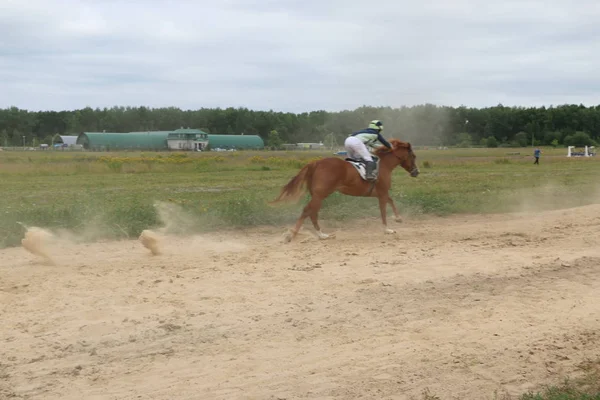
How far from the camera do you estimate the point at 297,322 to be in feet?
26.7

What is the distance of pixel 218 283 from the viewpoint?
9.66 metres

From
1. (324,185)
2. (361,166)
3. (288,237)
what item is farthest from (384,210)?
(288,237)

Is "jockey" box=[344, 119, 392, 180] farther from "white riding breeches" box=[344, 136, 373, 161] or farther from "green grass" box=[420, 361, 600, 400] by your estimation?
"green grass" box=[420, 361, 600, 400]

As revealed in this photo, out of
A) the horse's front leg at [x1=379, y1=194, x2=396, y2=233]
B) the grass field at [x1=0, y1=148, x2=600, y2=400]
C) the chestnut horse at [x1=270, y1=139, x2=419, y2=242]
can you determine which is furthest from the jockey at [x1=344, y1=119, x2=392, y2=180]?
the grass field at [x1=0, y1=148, x2=600, y2=400]

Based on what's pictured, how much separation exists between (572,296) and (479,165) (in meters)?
40.0

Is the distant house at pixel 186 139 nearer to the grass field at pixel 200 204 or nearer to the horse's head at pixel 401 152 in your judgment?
the grass field at pixel 200 204

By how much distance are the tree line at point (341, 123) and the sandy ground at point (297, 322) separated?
54.6 feet

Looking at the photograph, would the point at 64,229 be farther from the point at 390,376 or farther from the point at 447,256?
the point at 390,376

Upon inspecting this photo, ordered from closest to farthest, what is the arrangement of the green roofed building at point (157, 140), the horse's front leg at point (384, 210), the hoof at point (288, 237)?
the hoof at point (288, 237)
the horse's front leg at point (384, 210)
the green roofed building at point (157, 140)

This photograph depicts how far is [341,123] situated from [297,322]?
1011 inches

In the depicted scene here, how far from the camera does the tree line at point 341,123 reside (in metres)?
30.3

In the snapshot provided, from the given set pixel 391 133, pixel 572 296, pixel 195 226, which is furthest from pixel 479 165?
pixel 572 296

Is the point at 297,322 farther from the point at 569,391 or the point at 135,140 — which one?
the point at 135,140

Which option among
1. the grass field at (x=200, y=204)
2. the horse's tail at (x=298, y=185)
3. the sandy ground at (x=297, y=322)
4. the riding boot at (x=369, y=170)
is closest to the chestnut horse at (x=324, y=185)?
the horse's tail at (x=298, y=185)
